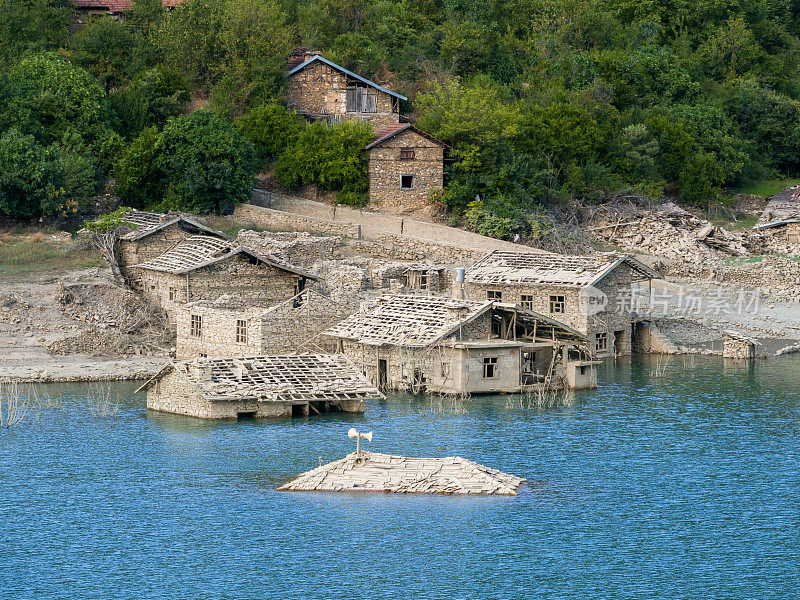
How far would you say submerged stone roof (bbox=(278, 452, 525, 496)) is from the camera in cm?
4606

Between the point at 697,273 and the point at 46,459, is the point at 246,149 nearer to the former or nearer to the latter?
the point at 697,273

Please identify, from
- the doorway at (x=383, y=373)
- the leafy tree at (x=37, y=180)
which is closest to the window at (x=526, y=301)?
the doorway at (x=383, y=373)

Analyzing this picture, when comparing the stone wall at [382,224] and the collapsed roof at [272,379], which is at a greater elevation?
the stone wall at [382,224]

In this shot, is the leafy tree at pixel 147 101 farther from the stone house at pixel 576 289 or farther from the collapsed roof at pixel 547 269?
the stone house at pixel 576 289

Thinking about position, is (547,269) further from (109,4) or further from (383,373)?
(109,4)

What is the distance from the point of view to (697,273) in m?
79.4

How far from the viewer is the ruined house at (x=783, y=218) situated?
88250 mm

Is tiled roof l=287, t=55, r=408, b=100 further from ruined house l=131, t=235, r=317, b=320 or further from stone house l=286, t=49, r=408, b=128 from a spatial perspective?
ruined house l=131, t=235, r=317, b=320

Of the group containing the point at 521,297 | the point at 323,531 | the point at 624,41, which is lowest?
the point at 323,531

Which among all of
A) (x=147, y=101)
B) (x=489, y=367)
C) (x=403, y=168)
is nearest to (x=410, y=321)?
(x=489, y=367)

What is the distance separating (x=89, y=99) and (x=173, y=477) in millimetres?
38822

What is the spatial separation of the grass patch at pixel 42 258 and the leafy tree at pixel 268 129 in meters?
15.8

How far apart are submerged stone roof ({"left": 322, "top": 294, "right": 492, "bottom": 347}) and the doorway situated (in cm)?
102

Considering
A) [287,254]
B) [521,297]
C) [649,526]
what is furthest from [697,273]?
[649,526]
